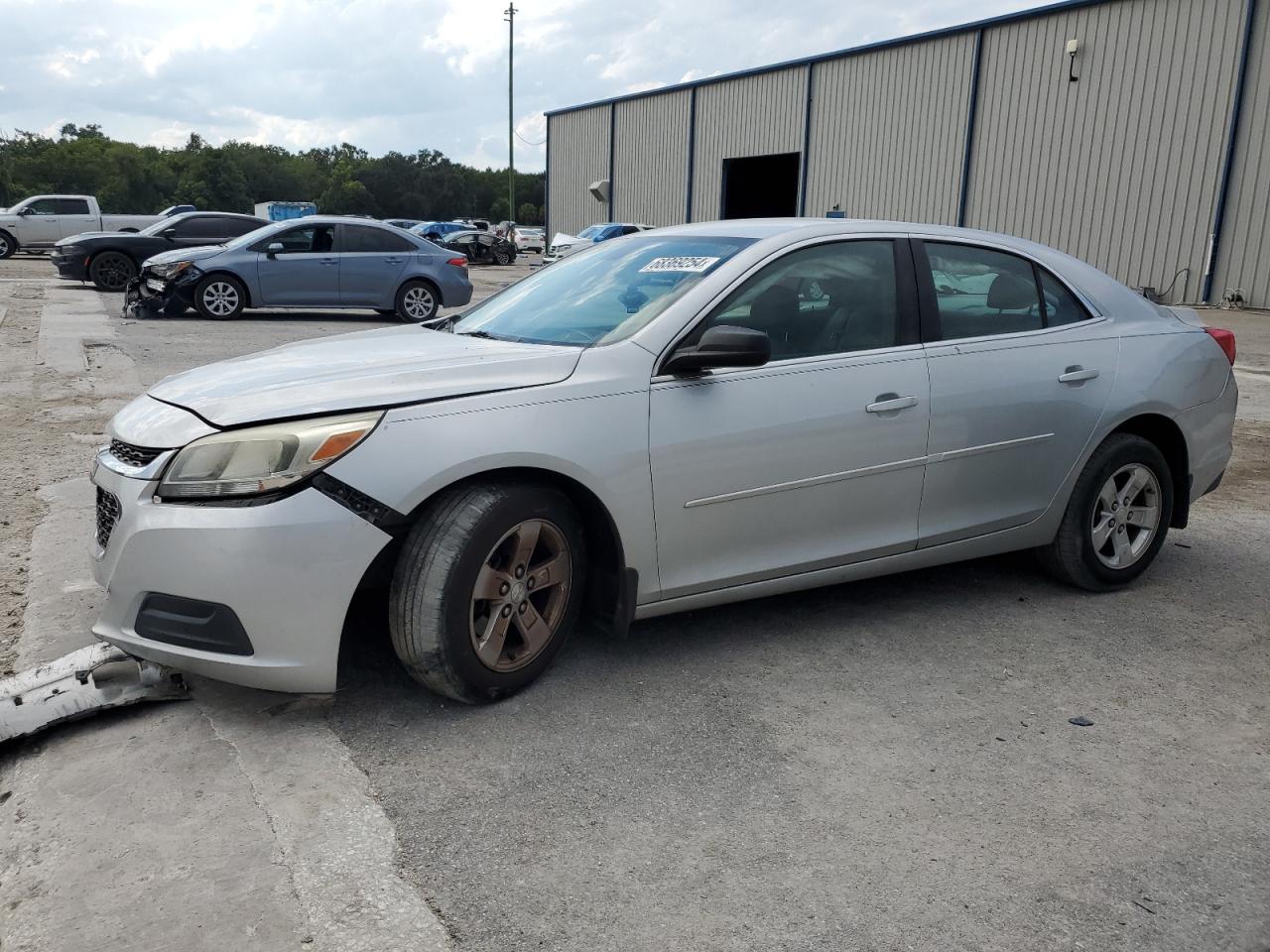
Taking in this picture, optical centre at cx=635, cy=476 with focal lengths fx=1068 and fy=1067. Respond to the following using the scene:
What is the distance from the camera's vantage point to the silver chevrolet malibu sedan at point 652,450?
2992mm

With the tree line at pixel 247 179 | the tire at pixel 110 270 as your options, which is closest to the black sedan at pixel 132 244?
the tire at pixel 110 270

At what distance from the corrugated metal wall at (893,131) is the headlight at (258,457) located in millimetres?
23824

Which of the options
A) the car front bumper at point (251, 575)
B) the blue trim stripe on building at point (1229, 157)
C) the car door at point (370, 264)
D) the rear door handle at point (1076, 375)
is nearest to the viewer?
the car front bumper at point (251, 575)

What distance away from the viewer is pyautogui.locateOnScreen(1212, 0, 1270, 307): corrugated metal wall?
1894 centimetres

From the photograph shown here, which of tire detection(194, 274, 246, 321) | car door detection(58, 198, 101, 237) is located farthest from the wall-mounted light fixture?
car door detection(58, 198, 101, 237)

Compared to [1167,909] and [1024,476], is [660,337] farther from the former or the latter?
[1167,909]

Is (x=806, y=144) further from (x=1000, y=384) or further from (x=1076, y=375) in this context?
(x=1000, y=384)

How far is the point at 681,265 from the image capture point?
12.9 ft

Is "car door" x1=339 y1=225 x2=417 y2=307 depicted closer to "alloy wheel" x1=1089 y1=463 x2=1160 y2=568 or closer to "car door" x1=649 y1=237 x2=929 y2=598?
"car door" x1=649 y1=237 x2=929 y2=598

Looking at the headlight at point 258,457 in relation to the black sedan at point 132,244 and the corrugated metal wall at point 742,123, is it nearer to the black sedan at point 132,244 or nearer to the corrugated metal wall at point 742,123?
the black sedan at point 132,244

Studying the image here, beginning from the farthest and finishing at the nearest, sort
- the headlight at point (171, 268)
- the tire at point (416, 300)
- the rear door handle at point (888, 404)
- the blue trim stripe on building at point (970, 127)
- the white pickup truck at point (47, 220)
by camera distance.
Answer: the white pickup truck at point (47, 220) < the blue trim stripe on building at point (970, 127) < the tire at point (416, 300) < the headlight at point (171, 268) < the rear door handle at point (888, 404)

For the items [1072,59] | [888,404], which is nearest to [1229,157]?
[1072,59]

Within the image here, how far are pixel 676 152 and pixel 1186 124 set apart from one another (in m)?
16.8

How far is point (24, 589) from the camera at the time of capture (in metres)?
4.27
